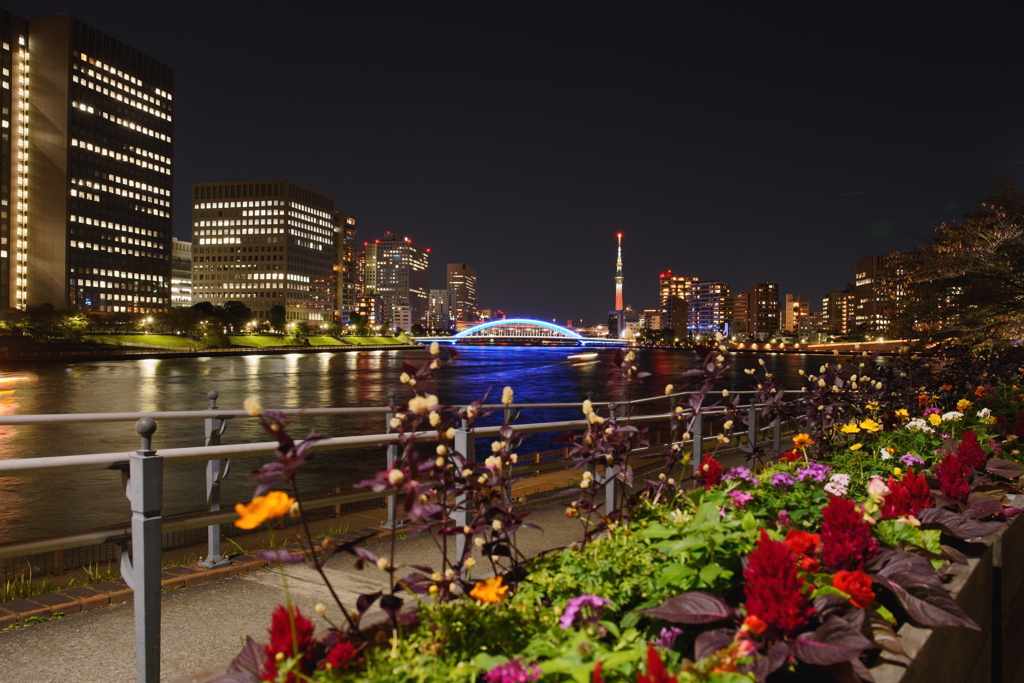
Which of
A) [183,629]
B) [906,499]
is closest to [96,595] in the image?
[183,629]

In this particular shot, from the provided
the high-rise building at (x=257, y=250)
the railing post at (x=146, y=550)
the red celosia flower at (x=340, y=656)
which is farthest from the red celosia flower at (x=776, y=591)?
the high-rise building at (x=257, y=250)

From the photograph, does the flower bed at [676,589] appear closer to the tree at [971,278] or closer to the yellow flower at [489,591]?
the yellow flower at [489,591]

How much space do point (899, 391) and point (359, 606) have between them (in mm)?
9197

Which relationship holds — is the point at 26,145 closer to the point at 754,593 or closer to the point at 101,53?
the point at 101,53

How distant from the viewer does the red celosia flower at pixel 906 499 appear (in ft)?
10.2

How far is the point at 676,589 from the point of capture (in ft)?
7.87

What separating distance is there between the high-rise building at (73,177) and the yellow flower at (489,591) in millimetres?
171673

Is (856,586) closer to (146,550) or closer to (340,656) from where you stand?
(340,656)

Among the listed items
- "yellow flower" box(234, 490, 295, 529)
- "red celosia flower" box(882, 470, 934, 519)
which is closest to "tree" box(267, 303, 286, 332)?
"red celosia flower" box(882, 470, 934, 519)

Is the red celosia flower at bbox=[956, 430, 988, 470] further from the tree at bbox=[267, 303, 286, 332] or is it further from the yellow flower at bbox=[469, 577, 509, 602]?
the tree at bbox=[267, 303, 286, 332]

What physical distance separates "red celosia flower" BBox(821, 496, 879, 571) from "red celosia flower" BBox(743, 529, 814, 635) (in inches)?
18.7

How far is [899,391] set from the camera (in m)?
9.15

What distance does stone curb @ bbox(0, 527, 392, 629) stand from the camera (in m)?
3.96

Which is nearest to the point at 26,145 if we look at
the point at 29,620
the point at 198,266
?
the point at 198,266
